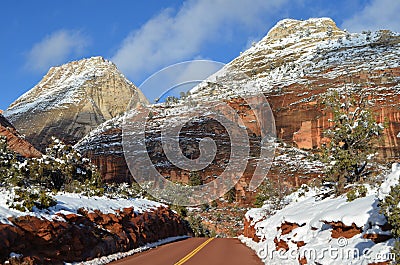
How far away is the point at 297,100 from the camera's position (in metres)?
74.4

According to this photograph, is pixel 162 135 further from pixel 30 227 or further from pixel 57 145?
pixel 30 227

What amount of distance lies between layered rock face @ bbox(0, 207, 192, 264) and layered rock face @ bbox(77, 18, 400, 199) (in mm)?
27762

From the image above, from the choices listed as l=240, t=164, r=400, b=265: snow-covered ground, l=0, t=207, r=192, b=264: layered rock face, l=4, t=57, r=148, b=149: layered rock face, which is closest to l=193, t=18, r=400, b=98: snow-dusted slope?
l=4, t=57, r=148, b=149: layered rock face

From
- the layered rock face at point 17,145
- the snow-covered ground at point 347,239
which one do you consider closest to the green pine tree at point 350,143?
the snow-covered ground at point 347,239

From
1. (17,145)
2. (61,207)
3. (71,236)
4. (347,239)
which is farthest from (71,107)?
(347,239)

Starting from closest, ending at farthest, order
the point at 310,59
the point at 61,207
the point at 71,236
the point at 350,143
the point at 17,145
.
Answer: the point at 71,236 < the point at 61,207 < the point at 350,143 < the point at 17,145 < the point at 310,59

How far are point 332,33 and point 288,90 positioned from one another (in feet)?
228

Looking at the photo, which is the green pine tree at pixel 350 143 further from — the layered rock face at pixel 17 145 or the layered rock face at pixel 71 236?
the layered rock face at pixel 17 145

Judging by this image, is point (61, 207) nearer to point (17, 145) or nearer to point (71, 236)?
point (71, 236)

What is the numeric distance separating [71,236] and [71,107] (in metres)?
138

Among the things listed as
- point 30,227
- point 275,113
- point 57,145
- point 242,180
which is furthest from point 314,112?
point 30,227

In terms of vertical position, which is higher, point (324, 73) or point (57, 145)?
point (324, 73)

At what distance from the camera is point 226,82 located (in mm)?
92312

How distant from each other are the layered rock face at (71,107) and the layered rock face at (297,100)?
27529 mm
